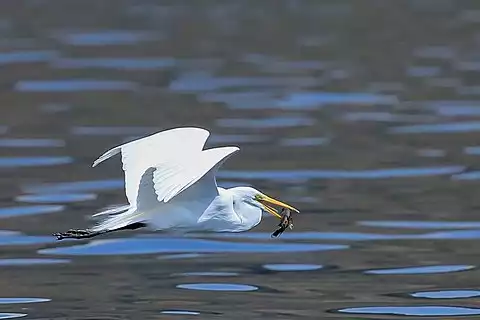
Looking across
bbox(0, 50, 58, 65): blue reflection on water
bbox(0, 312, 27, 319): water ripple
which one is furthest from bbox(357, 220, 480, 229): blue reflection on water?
bbox(0, 50, 58, 65): blue reflection on water

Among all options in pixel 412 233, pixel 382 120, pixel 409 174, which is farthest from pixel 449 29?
pixel 412 233

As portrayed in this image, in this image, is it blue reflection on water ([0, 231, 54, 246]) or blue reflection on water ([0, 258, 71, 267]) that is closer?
blue reflection on water ([0, 258, 71, 267])

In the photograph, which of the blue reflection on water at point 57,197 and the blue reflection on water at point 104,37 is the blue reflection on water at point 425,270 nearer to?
the blue reflection on water at point 57,197

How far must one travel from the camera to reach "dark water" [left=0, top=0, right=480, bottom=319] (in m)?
12.2

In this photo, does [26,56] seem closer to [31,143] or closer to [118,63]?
[118,63]

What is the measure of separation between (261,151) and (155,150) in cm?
875

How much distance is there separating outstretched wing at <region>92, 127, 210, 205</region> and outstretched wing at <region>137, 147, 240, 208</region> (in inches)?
3.8

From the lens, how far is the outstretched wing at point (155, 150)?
9.34 meters

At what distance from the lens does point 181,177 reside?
859cm

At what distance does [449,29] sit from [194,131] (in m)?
22.7

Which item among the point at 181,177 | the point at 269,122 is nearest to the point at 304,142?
the point at 269,122

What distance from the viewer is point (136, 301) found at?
1183 centimetres

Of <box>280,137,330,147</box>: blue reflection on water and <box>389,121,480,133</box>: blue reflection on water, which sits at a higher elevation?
<box>389,121,480,133</box>: blue reflection on water

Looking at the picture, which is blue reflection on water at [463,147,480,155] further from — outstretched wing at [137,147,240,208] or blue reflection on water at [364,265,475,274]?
outstretched wing at [137,147,240,208]
